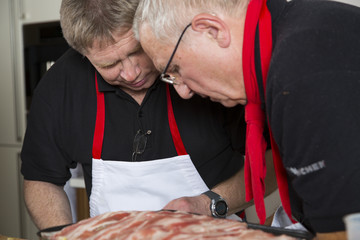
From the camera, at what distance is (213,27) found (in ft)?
2.98

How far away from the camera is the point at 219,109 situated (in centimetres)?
141

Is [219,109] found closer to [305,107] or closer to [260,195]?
[260,195]

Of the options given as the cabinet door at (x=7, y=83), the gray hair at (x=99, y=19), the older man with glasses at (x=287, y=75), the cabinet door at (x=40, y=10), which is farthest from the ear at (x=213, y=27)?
the cabinet door at (x=7, y=83)

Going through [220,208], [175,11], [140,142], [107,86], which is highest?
[175,11]

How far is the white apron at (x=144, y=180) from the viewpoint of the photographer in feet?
4.50

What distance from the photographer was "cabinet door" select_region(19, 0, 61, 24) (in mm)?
2707

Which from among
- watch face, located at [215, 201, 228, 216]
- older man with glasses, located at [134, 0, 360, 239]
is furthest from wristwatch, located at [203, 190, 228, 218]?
older man with glasses, located at [134, 0, 360, 239]

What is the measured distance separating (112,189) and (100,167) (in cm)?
8

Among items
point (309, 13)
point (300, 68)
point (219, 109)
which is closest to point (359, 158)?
point (300, 68)

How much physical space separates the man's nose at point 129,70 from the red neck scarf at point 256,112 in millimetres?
386

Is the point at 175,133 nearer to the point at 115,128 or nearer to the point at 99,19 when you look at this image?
the point at 115,128

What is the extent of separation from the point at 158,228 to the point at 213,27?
1.35 ft

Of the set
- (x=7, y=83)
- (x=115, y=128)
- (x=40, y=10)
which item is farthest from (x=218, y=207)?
(x=7, y=83)

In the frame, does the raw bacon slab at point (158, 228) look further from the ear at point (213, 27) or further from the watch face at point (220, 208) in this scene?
the ear at point (213, 27)
